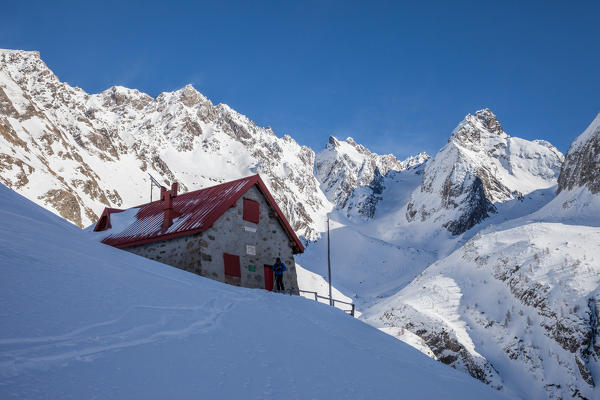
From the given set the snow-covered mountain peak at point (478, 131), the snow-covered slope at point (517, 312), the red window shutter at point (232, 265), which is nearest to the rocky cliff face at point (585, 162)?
the snow-covered slope at point (517, 312)

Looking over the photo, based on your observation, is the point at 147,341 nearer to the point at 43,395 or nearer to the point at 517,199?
the point at 43,395

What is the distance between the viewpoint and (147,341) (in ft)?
20.3

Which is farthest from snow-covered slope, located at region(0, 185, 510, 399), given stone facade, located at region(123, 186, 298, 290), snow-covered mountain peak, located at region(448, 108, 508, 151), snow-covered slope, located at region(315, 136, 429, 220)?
snow-covered slope, located at region(315, 136, 429, 220)

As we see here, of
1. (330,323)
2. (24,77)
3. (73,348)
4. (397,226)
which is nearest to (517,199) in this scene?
(397,226)

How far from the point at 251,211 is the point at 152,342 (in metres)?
15.9

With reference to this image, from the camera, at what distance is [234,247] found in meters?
20.7

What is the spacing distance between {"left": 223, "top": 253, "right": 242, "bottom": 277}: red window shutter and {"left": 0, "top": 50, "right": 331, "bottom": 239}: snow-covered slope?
167 ft

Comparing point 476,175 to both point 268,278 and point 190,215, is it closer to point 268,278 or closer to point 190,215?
point 268,278

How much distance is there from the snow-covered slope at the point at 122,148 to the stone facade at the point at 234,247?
49.5 metres

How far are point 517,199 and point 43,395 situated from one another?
111220mm

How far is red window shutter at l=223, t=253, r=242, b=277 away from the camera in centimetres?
1997

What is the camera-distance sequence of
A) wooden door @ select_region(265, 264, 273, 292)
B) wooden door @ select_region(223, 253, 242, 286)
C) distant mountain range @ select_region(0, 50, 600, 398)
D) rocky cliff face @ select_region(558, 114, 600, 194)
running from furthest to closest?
rocky cliff face @ select_region(558, 114, 600, 194) < distant mountain range @ select_region(0, 50, 600, 398) < wooden door @ select_region(265, 264, 273, 292) < wooden door @ select_region(223, 253, 242, 286)

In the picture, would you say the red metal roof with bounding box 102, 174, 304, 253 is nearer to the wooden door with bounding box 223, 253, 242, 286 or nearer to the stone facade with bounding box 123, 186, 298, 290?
the stone facade with bounding box 123, 186, 298, 290

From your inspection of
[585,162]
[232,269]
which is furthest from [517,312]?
[585,162]
